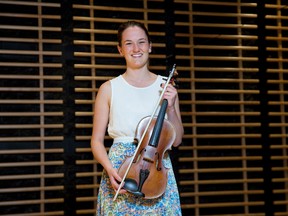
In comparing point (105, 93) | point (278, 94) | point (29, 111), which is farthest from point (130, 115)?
point (278, 94)

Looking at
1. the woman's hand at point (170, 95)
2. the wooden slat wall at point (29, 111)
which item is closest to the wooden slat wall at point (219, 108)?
the wooden slat wall at point (29, 111)

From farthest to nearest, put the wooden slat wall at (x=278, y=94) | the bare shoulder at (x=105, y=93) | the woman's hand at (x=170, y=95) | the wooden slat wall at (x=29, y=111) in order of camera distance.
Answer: the wooden slat wall at (x=278, y=94) → the wooden slat wall at (x=29, y=111) → the bare shoulder at (x=105, y=93) → the woman's hand at (x=170, y=95)

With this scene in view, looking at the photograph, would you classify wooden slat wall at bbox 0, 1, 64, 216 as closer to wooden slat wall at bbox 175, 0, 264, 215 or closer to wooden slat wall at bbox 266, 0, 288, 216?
wooden slat wall at bbox 175, 0, 264, 215

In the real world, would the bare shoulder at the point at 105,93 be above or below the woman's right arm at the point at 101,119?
above

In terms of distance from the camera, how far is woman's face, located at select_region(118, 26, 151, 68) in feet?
5.57

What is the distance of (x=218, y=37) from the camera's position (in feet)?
14.4

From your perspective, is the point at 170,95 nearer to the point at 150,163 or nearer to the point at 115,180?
the point at 150,163

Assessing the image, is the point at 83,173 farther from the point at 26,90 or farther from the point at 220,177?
the point at 220,177

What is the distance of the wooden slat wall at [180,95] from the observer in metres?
3.79

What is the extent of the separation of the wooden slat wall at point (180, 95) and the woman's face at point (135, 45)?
2227 mm

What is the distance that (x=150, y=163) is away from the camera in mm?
1546

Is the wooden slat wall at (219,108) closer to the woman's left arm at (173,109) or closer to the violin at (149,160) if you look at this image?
the woman's left arm at (173,109)

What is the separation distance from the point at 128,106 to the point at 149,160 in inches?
10.6

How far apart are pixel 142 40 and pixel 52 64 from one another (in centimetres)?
227
